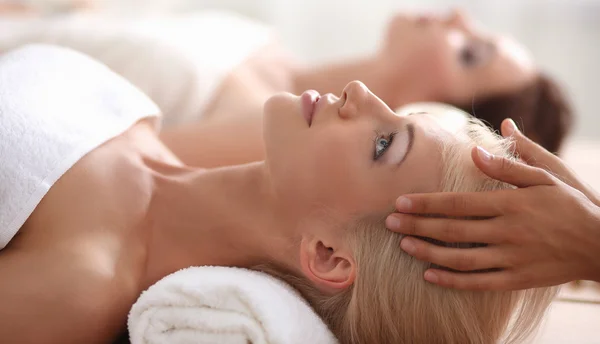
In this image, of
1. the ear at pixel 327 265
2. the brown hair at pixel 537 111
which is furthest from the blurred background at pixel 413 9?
the ear at pixel 327 265

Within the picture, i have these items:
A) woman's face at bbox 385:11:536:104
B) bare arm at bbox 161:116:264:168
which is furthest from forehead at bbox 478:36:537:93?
bare arm at bbox 161:116:264:168

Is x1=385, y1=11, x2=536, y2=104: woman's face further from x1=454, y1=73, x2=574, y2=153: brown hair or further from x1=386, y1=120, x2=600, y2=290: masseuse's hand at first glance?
x1=386, y1=120, x2=600, y2=290: masseuse's hand

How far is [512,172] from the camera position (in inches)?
42.6

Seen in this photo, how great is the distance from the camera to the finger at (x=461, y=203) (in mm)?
1062

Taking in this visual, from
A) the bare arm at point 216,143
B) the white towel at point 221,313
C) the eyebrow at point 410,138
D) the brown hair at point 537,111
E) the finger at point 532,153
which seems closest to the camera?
the white towel at point 221,313

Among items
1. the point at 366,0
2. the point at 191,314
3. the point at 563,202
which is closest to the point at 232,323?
the point at 191,314

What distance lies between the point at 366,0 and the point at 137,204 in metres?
2.43

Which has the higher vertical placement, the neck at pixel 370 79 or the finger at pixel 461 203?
the finger at pixel 461 203

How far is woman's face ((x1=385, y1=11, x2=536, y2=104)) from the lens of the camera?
2.38m

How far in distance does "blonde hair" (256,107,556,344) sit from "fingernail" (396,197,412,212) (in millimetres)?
52

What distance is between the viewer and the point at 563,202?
1.05m

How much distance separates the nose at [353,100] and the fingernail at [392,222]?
0.66 feet

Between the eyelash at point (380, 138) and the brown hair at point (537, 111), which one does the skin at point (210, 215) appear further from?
the brown hair at point (537, 111)

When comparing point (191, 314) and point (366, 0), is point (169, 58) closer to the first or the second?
point (191, 314)
